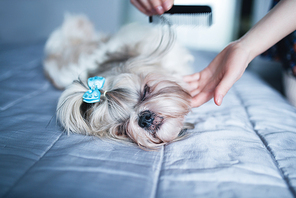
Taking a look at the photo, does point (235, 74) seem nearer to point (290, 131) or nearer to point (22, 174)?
point (290, 131)

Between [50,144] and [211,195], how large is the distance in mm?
939

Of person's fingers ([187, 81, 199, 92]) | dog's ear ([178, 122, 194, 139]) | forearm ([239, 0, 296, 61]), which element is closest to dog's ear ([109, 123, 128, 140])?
dog's ear ([178, 122, 194, 139])

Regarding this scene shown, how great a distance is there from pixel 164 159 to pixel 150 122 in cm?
32

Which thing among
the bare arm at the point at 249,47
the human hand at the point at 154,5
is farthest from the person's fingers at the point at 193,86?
the human hand at the point at 154,5

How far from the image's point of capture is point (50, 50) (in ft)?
9.61

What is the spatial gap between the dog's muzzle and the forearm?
80 cm

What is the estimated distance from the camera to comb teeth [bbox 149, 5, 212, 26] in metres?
1.44

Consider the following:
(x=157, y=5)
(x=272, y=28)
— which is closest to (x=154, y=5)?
(x=157, y=5)

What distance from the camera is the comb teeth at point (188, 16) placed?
144cm

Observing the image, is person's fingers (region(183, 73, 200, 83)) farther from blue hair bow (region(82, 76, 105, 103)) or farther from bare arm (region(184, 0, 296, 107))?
blue hair bow (region(82, 76, 105, 103))

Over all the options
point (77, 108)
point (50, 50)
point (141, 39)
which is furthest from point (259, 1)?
point (77, 108)

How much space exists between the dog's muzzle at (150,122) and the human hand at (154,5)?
2.33 ft

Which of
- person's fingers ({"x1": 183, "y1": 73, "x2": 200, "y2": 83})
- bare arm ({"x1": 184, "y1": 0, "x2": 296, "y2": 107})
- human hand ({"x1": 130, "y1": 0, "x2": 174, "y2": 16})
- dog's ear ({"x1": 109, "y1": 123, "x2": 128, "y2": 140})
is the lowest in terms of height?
dog's ear ({"x1": 109, "y1": 123, "x2": 128, "y2": 140})

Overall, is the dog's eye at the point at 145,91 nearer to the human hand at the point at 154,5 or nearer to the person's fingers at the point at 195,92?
the person's fingers at the point at 195,92
